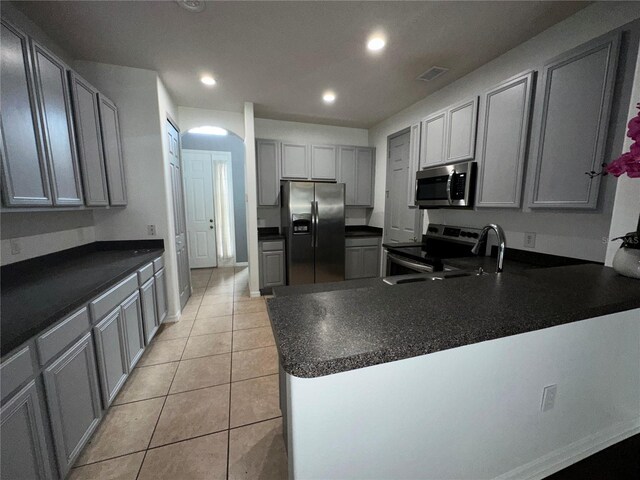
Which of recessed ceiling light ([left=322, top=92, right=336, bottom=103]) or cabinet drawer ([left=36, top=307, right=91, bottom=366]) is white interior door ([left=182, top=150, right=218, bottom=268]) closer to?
recessed ceiling light ([left=322, top=92, right=336, bottom=103])

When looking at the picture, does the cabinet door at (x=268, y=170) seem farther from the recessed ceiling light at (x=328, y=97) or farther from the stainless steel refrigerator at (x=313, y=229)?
the recessed ceiling light at (x=328, y=97)

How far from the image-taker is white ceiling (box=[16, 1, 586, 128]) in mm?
1683

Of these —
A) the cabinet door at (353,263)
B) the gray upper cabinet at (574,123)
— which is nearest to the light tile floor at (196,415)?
the cabinet door at (353,263)

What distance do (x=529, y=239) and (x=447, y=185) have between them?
0.79 m

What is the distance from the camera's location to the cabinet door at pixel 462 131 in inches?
83.0

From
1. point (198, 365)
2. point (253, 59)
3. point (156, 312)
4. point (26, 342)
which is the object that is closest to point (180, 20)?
point (253, 59)

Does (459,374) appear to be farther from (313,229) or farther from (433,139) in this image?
(313,229)

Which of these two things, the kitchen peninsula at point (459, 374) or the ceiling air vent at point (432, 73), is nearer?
the kitchen peninsula at point (459, 374)

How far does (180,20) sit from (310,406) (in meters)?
2.53

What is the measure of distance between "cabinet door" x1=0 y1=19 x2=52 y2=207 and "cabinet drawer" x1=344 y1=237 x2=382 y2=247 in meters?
3.29

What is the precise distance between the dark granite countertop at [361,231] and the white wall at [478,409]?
3112mm

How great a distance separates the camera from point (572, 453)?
3.83 feet

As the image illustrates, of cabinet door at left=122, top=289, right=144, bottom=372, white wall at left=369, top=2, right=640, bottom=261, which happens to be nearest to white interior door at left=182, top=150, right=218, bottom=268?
cabinet door at left=122, top=289, right=144, bottom=372

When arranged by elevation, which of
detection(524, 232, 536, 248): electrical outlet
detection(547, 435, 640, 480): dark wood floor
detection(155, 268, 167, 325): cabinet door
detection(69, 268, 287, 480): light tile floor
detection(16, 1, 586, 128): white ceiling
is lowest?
detection(69, 268, 287, 480): light tile floor
